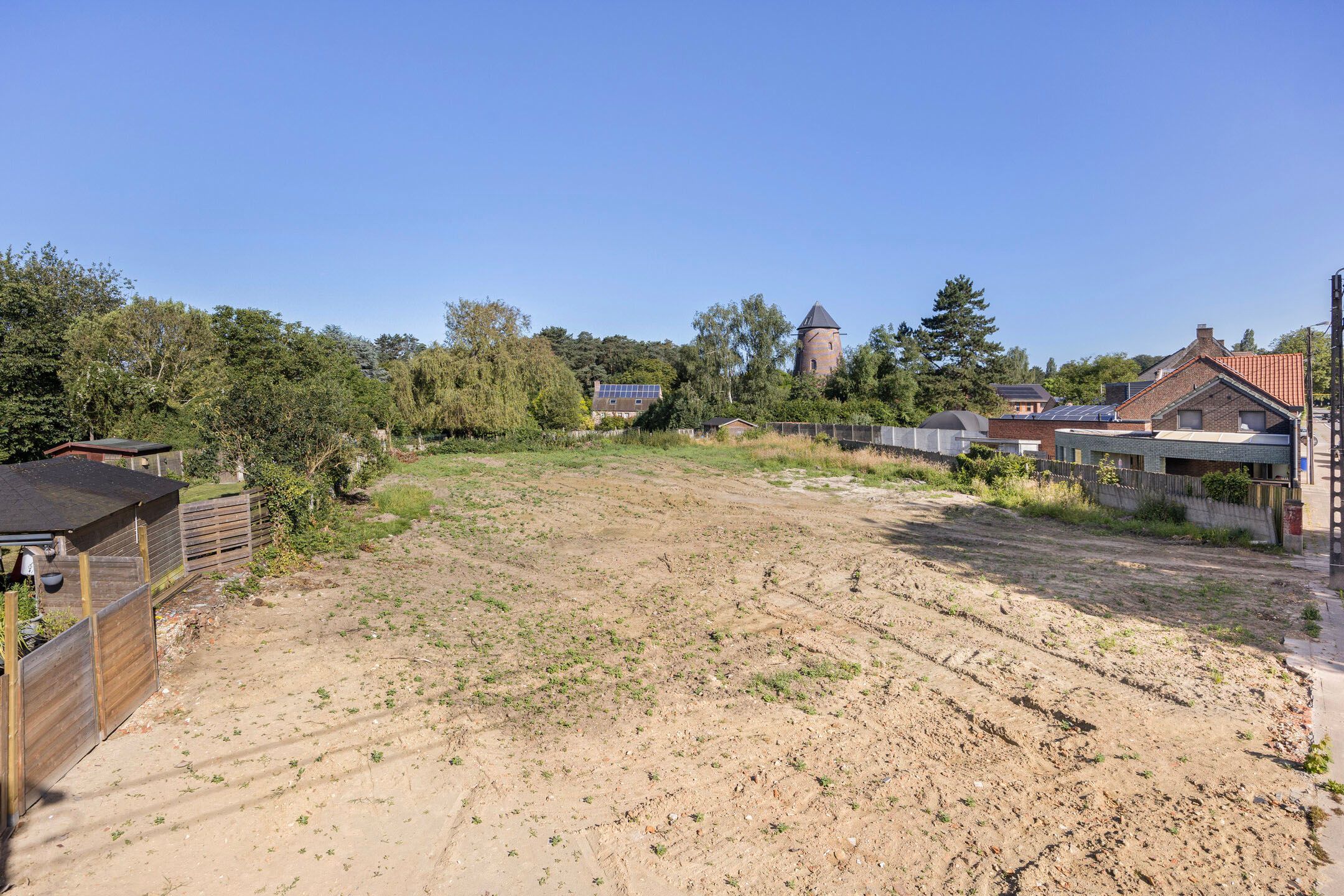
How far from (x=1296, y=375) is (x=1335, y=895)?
43437 millimetres

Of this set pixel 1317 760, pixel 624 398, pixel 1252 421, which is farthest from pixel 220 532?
pixel 624 398

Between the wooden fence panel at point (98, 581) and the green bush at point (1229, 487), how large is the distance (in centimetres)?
2621

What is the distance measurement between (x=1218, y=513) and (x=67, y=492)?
28114mm

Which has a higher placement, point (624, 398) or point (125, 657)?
point (624, 398)

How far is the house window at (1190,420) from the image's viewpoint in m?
35.1

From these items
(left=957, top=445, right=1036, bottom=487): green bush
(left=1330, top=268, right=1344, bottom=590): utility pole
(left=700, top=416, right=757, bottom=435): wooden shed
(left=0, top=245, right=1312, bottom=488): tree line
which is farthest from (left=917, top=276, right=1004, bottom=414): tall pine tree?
(left=1330, top=268, right=1344, bottom=590): utility pole

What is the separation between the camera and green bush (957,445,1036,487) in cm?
2923

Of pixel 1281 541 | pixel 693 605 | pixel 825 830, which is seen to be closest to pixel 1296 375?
pixel 1281 541

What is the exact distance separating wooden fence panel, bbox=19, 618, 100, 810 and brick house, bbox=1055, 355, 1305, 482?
3309 cm

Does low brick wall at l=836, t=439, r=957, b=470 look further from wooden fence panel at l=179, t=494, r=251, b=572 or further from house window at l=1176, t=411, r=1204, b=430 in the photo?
wooden fence panel at l=179, t=494, r=251, b=572

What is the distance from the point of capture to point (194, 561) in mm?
15359

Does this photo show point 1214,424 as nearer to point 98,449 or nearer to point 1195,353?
point 1195,353

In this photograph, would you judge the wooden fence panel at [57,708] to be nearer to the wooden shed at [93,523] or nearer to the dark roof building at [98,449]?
the wooden shed at [93,523]

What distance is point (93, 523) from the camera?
11750 mm
